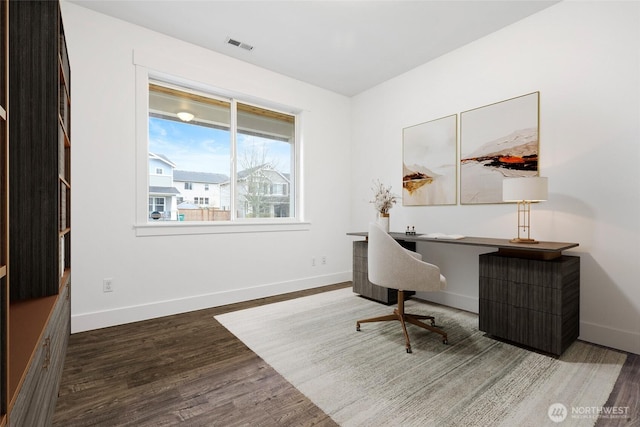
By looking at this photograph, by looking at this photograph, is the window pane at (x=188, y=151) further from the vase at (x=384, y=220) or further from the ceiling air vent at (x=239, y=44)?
the vase at (x=384, y=220)

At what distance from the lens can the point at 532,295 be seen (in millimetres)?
2223

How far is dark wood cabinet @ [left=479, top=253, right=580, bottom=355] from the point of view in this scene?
212cm

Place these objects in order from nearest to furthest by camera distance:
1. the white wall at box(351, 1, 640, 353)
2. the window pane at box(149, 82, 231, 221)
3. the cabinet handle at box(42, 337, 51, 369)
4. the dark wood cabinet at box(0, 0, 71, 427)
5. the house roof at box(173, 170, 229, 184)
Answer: the cabinet handle at box(42, 337, 51, 369) < the dark wood cabinet at box(0, 0, 71, 427) < the white wall at box(351, 1, 640, 353) < the window pane at box(149, 82, 231, 221) < the house roof at box(173, 170, 229, 184)

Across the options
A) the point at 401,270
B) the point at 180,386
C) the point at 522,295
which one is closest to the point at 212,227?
the point at 180,386

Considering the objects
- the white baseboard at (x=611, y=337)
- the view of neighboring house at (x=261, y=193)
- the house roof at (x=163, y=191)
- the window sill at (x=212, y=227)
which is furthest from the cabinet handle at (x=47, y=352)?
the white baseboard at (x=611, y=337)

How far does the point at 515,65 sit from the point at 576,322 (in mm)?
2250

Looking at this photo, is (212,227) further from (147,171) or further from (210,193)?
(147,171)

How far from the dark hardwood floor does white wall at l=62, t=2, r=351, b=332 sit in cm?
48

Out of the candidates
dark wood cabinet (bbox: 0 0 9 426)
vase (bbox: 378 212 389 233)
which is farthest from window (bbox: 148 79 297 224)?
dark wood cabinet (bbox: 0 0 9 426)

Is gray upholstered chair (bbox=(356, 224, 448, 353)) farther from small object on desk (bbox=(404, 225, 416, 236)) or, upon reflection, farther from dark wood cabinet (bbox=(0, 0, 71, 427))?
dark wood cabinet (bbox=(0, 0, 71, 427))

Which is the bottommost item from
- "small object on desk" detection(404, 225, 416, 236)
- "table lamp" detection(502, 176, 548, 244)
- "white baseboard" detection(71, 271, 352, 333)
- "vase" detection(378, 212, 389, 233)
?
"white baseboard" detection(71, 271, 352, 333)

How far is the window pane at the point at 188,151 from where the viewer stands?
3.22 metres

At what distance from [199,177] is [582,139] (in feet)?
11.8

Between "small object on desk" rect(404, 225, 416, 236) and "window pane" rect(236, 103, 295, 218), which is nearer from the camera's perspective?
"small object on desk" rect(404, 225, 416, 236)
